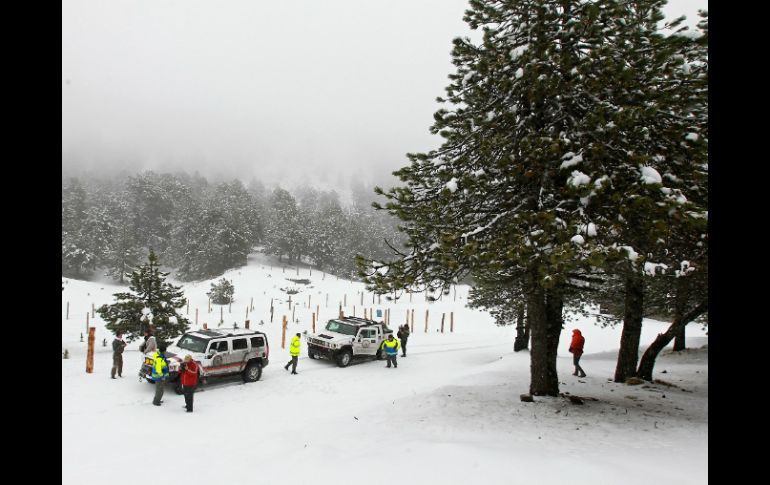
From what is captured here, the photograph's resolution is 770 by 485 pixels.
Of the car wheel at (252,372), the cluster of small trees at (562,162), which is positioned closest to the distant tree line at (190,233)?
the car wheel at (252,372)

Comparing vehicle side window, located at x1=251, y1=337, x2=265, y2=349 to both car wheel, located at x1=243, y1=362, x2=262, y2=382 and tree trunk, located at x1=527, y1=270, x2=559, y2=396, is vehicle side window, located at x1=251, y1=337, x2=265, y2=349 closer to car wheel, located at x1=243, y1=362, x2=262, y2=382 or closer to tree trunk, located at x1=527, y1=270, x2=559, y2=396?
car wheel, located at x1=243, y1=362, x2=262, y2=382

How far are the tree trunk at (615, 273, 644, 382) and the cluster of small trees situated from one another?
9.12ft

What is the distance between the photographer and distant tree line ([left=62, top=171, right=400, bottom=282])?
67.9 metres

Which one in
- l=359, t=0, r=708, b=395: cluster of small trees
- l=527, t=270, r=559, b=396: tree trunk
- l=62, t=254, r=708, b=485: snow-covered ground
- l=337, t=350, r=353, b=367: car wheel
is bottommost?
l=337, t=350, r=353, b=367: car wheel

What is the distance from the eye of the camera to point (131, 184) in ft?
303

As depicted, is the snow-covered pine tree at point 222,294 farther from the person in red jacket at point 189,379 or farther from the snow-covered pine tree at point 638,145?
the snow-covered pine tree at point 638,145

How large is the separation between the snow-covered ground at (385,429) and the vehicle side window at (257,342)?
137 cm

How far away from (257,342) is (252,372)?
3.63 ft

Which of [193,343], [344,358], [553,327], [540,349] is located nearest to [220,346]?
[193,343]

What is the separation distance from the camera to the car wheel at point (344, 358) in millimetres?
18969

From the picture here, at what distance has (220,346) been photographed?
15.0 m

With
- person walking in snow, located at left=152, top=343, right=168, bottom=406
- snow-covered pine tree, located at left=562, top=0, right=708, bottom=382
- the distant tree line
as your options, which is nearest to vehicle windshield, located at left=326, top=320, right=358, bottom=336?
person walking in snow, located at left=152, top=343, right=168, bottom=406

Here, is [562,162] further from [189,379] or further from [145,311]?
[145,311]
